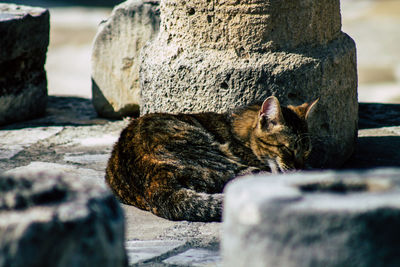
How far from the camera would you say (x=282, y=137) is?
3.69m

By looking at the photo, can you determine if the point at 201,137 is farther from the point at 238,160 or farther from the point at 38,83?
the point at 38,83

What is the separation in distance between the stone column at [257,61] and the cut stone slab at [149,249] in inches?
51.7

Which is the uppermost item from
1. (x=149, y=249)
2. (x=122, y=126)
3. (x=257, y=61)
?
(x=257, y=61)

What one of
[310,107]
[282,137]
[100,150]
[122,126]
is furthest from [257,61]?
[122,126]

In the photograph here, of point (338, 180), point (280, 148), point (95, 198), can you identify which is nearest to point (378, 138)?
point (280, 148)

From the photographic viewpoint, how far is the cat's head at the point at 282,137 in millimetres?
3656

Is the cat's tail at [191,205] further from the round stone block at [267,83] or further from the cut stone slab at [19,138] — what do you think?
the cut stone slab at [19,138]

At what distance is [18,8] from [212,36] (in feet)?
9.93

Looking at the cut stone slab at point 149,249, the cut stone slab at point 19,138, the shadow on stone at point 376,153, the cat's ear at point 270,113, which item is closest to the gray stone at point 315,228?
the cut stone slab at point 149,249

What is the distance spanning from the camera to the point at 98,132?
554cm

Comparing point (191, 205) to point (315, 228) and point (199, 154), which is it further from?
point (315, 228)

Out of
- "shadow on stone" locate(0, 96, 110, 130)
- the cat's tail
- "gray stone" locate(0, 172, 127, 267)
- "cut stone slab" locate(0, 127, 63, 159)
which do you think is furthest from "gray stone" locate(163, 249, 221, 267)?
"shadow on stone" locate(0, 96, 110, 130)

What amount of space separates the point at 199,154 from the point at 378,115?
2.78 m

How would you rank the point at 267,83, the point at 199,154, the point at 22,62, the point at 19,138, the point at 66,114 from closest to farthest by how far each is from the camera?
the point at 199,154 < the point at 267,83 < the point at 19,138 < the point at 22,62 < the point at 66,114
